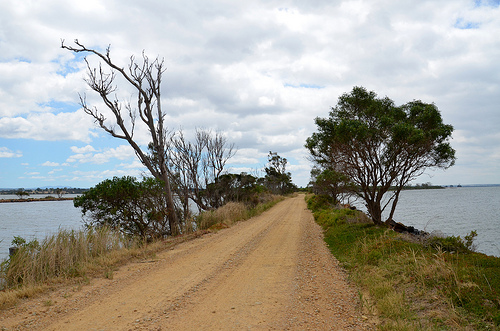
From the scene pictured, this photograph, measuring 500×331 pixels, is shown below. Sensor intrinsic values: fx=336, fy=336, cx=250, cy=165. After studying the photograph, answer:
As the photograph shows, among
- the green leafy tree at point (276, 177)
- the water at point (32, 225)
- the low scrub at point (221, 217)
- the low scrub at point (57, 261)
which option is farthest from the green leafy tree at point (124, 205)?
the green leafy tree at point (276, 177)

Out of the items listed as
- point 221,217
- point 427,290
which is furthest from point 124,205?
point 427,290

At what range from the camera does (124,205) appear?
14008 millimetres

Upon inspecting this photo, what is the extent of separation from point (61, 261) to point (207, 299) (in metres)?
4.32

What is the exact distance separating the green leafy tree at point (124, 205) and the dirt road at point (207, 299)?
472cm

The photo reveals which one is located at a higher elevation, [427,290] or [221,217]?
[221,217]

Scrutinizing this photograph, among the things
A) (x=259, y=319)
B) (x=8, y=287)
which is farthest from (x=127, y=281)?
(x=259, y=319)

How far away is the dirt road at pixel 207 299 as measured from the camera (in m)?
5.01

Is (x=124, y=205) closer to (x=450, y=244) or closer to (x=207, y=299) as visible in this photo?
(x=207, y=299)

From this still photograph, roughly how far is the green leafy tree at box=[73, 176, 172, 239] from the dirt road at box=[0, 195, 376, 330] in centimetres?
472

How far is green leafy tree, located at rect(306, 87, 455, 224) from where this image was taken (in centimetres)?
Answer: 1465

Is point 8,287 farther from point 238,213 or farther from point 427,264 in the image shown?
point 238,213

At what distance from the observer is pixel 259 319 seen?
16.8 feet

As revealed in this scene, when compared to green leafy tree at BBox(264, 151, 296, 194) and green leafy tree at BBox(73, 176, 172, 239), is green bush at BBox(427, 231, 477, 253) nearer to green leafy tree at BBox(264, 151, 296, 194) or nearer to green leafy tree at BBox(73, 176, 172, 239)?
green leafy tree at BBox(73, 176, 172, 239)

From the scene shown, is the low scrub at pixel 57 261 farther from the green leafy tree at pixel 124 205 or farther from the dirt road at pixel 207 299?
the green leafy tree at pixel 124 205
